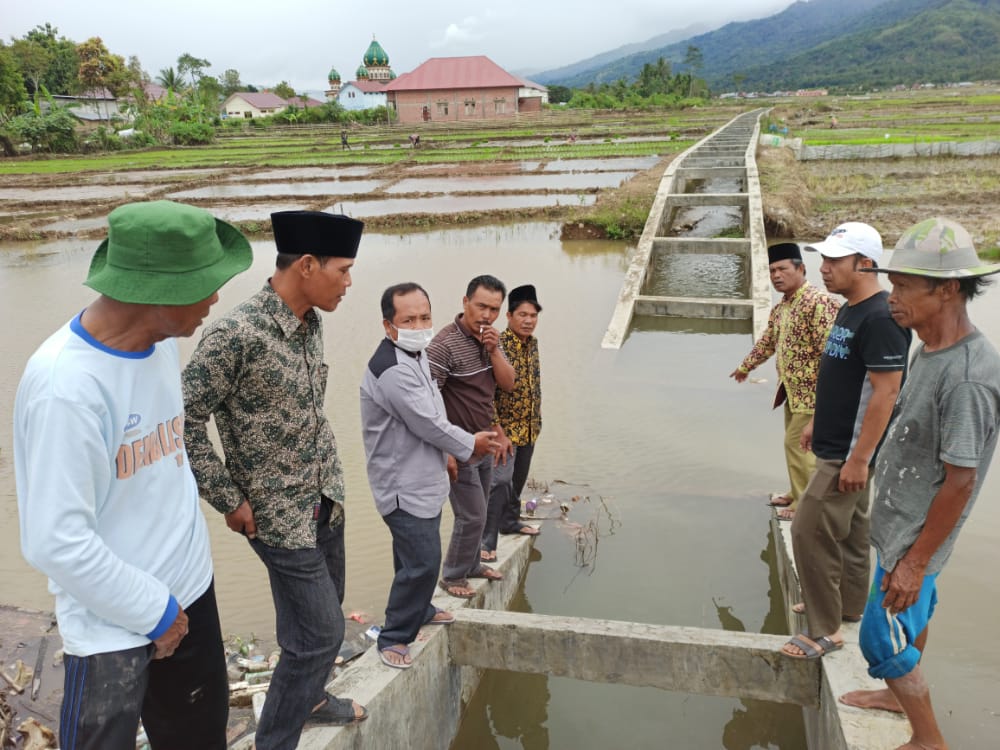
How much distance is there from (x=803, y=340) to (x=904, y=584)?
1.86 meters

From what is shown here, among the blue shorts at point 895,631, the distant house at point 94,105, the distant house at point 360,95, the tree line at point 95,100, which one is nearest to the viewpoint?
the blue shorts at point 895,631

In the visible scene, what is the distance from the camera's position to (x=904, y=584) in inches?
80.0

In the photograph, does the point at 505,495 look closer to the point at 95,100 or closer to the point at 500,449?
the point at 500,449

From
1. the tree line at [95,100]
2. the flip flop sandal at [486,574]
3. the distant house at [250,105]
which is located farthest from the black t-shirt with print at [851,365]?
the distant house at [250,105]

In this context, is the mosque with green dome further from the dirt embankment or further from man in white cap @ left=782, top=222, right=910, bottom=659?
man in white cap @ left=782, top=222, right=910, bottom=659

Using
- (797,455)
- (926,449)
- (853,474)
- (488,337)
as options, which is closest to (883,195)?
(797,455)

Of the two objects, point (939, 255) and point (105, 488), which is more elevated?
point (939, 255)

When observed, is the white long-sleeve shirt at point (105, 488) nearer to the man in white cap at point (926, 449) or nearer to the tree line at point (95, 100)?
the man in white cap at point (926, 449)

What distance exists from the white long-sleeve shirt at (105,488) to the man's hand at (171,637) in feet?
0.08

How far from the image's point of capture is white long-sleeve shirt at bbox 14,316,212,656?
1407 mm

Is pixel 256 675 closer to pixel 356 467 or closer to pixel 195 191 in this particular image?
pixel 356 467

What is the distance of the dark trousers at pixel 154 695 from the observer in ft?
5.17

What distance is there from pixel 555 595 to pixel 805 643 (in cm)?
152

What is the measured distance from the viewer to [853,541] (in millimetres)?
2840
